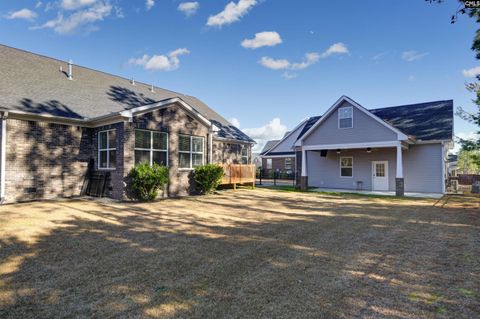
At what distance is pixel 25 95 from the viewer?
11.8 meters

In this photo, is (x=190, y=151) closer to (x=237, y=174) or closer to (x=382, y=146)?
(x=237, y=174)

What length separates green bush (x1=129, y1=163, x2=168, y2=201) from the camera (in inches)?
452

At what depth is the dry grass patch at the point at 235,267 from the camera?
320 centimetres

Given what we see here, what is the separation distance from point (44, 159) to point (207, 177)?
7058 mm

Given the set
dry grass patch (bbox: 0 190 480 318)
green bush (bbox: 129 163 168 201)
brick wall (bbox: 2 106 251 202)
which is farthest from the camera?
green bush (bbox: 129 163 168 201)

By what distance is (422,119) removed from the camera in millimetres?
18391

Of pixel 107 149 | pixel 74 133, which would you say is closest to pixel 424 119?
pixel 107 149

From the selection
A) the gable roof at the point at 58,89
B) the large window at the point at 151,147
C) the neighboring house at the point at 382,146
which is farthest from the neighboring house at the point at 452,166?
the gable roof at the point at 58,89

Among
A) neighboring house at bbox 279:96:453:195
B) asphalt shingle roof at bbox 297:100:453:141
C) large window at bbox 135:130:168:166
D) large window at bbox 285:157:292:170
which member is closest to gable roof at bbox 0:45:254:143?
large window at bbox 135:130:168:166

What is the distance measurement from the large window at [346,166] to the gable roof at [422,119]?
11.1ft

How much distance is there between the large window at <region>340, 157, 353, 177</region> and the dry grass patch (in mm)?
11306

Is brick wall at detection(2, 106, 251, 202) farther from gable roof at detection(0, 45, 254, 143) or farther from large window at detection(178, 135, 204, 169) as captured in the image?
gable roof at detection(0, 45, 254, 143)

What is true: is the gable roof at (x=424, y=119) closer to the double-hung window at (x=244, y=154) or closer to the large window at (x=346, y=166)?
the large window at (x=346, y=166)

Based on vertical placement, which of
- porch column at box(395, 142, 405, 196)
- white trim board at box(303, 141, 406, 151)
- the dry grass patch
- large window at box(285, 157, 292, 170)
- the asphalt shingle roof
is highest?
the asphalt shingle roof
